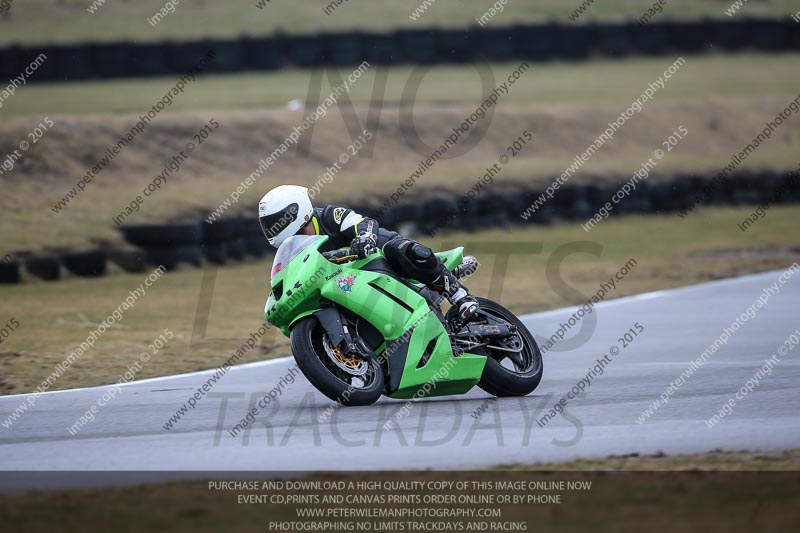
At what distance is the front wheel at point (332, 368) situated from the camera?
738cm

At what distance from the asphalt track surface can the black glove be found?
1004 millimetres

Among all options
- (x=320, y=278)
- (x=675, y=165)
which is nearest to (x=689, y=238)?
(x=675, y=165)

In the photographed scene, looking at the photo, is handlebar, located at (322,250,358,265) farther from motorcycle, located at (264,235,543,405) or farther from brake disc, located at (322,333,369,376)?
brake disc, located at (322,333,369,376)

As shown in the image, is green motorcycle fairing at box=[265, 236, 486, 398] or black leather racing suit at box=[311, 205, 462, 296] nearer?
green motorcycle fairing at box=[265, 236, 486, 398]

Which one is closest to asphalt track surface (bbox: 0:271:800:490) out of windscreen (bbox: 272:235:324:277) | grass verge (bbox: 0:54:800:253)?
windscreen (bbox: 272:235:324:277)

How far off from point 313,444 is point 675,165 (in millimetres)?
20506

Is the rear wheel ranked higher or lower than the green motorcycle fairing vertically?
lower

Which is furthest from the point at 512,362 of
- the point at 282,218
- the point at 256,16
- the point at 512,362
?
the point at 256,16

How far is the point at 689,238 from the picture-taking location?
20.5 m

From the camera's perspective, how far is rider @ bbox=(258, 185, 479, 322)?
802cm

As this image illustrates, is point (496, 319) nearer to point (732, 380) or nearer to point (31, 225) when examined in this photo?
point (732, 380)

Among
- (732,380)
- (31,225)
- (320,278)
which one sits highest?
(320,278)

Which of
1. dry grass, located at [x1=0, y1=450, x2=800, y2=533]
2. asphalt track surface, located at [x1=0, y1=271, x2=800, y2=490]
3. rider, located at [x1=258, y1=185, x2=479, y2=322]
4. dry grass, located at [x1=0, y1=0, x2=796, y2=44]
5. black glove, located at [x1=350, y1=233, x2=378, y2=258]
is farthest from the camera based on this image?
dry grass, located at [x1=0, y1=0, x2=796, y2=44]

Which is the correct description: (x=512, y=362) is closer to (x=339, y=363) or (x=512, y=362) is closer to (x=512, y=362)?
(x=512, y=362)
